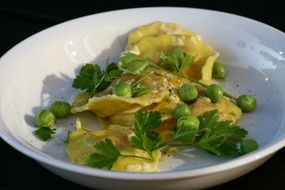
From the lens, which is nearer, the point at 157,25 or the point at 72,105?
the point at 72,105

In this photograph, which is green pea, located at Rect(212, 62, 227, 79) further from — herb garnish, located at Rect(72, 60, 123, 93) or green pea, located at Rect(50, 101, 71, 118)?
green pea, located at Rect(50, 101, 71, 118)

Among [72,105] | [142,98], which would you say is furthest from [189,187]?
[72,105]

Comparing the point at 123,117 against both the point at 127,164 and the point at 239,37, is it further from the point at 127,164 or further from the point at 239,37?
the point at 239,37

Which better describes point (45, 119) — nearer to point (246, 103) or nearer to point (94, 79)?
point (94, 79)

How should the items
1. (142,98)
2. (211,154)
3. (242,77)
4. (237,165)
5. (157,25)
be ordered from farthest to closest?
(157,25)
(242,77)
(142,98)
(211,154)
(237,165)

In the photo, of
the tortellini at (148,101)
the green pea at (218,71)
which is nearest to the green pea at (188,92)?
Answer: the tortellini at (148,101)

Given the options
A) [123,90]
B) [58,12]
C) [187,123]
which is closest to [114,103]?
[123,90]
